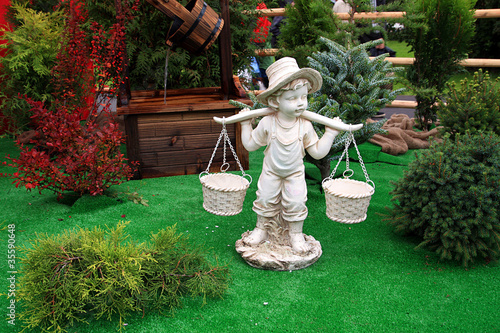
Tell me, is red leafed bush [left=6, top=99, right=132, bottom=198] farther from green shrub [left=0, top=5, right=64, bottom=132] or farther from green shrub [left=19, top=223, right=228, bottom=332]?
green shrub [left=0, top=5, right=64, bottom=132]

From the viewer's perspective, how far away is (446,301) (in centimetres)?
304

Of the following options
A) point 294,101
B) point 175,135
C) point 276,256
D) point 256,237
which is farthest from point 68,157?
point 294,101

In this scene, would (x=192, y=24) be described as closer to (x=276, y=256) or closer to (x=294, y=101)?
(x=294, y=101)

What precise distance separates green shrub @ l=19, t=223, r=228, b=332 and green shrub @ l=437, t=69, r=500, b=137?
10.8 ft

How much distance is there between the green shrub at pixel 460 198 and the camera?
132 inches

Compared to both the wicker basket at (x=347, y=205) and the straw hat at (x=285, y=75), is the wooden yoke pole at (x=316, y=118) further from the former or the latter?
the wicker basket at (x=347, y=205)

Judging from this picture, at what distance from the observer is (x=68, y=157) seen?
4.22 m

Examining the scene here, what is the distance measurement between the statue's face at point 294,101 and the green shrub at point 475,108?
7.58ft

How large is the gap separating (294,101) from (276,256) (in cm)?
126

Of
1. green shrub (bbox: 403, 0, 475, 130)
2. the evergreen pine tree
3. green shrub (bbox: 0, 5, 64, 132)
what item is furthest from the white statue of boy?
green shrub (bbox: 403, 0, 475, 130)

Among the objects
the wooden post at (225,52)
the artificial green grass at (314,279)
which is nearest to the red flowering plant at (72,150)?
the artificial green grass at (314,279)

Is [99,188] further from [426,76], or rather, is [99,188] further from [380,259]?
[426,76]

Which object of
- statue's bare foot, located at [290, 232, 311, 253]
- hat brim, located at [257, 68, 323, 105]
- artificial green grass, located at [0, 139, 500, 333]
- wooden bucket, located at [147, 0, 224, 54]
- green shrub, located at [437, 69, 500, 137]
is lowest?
artificial green grass, located at [0, 139, 500, 333]

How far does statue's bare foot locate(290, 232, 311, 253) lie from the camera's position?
136 inches
